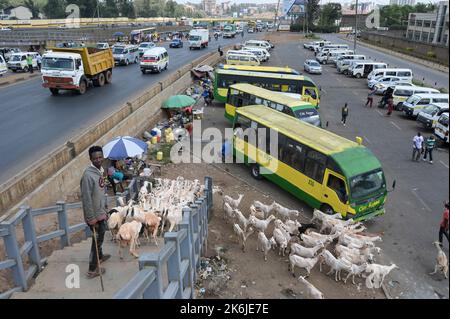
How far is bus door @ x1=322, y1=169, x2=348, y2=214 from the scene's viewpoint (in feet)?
38.0

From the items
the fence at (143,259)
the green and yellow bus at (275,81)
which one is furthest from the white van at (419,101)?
the fence at (143,259)

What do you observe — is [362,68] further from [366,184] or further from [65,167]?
[65,167]

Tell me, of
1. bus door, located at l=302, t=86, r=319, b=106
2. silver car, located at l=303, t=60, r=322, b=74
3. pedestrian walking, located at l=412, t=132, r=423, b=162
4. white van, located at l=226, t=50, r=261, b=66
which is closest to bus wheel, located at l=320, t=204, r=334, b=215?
pedestrian walking, located at l=412, t=132, r=423, b=162

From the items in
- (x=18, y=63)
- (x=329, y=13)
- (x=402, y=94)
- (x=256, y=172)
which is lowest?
(x=256, y=172)

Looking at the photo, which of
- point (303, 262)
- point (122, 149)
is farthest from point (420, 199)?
point (122, 149)

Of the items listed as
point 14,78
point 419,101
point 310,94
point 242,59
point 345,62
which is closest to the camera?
point 419,101

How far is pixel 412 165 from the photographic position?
16891mm

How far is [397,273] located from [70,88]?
71.8 feet

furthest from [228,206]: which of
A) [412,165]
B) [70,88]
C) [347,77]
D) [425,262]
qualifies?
[347,77]

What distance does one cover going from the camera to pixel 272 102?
20078 mm

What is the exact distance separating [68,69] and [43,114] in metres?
4.93
